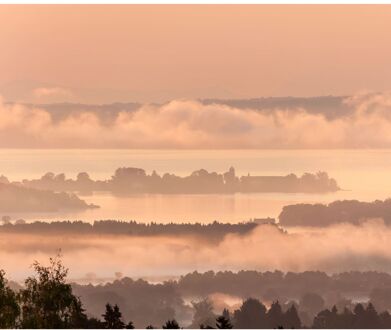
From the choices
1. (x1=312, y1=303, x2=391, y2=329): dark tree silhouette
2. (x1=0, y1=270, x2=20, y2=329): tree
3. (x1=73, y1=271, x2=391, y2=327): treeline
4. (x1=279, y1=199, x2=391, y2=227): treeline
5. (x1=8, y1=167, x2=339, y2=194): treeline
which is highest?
(x1=8, y1=167, x2=339, y2=194): treeline

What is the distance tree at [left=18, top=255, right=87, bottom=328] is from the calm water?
43000mm

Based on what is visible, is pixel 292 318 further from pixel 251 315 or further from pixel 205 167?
pixel 205 167

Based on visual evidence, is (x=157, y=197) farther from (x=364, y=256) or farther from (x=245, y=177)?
(x=364, y=256)

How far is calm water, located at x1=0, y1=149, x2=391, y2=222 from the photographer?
236ft

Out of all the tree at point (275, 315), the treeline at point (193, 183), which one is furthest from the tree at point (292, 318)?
the treeline at point (193, 183)

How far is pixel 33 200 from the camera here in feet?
238

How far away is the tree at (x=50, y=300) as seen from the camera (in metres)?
27.3

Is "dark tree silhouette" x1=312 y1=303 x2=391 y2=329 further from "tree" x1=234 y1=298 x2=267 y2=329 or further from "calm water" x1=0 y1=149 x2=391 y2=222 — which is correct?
"calm water" x1=0 y1=149 x2=391 y2=222

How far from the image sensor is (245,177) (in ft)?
239

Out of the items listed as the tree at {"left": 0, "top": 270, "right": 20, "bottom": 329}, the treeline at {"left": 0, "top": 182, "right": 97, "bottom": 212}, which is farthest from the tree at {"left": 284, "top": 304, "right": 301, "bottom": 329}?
the tree at {"left": 0, "top": 270, "right": 20, "bottom": 329}

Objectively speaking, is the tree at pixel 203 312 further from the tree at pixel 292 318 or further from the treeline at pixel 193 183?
the treeline at pixel 193 183

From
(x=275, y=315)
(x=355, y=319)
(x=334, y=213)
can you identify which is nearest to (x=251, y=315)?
(x=275, y=315)

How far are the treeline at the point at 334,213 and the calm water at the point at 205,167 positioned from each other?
58cm

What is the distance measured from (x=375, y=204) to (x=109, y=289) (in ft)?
72.7
